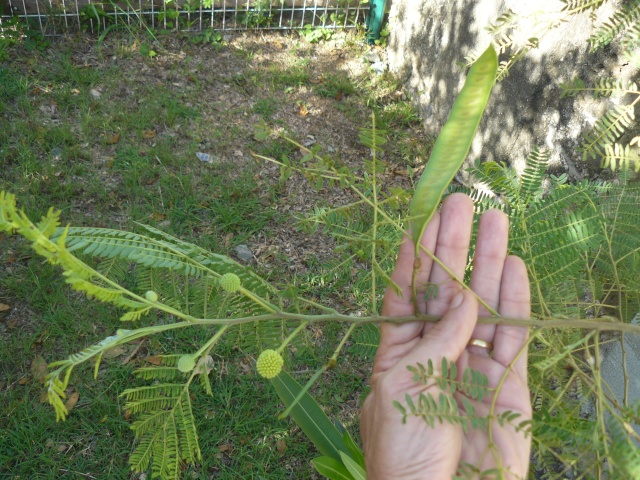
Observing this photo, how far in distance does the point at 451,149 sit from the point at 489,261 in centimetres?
54

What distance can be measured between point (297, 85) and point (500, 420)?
13.0ft

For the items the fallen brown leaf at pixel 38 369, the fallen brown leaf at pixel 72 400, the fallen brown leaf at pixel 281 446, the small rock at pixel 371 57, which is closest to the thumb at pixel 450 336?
the fallen brown leaf at pixel 281 446

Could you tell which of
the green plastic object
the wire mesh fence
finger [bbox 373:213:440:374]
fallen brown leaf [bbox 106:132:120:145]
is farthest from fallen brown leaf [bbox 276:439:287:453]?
the green plastic object

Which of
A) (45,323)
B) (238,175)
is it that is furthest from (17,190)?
(238,175)

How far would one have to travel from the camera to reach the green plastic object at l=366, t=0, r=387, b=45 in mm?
5090

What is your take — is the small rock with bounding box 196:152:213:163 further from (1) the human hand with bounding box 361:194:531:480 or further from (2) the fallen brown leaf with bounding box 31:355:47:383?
(1) the human hand with bounding box 361:194:531:480

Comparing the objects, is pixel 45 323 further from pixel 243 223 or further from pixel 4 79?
pixel 4 79

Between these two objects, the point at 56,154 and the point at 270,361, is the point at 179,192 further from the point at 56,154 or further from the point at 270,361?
the point at 270,361

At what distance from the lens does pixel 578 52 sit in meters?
3.05

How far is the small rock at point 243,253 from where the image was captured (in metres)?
3.67

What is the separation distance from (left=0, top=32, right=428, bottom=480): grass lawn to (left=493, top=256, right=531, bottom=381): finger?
0.69 meters

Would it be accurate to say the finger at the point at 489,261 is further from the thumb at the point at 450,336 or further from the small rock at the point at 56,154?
the small rock at the point at 56,154

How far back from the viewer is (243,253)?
3.69 metres

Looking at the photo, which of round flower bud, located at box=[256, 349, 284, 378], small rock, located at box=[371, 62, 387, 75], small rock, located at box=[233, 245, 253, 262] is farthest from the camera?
small rock, located at box=[371, 62, 387, 75]
